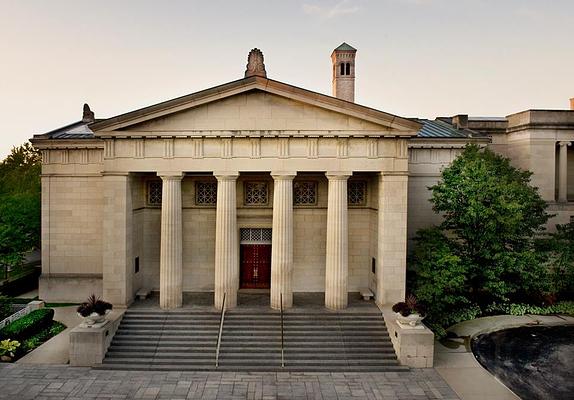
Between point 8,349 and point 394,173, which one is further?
point 394,173

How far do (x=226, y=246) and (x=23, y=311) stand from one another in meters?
11.3

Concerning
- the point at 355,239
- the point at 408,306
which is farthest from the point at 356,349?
the point at 355,239

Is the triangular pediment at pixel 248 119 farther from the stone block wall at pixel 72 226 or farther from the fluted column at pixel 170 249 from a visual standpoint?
the stone block wall at pixel 72 226

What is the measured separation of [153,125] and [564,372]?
20.9 meters

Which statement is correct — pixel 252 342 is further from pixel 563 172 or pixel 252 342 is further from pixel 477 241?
pixel 563 172

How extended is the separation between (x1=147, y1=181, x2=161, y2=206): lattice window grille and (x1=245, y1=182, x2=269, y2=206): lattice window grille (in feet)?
16.3

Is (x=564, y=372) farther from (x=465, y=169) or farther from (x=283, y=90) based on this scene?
(x=283, y=90)

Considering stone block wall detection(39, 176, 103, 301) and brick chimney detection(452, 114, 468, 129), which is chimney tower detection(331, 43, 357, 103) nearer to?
brick chimney detection(452, 114, 468, 129)

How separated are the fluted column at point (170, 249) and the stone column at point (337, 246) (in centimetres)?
747

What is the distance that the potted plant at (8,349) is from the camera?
16188 millimetres

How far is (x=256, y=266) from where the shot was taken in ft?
75.4

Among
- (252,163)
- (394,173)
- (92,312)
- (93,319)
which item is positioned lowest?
(93,319)

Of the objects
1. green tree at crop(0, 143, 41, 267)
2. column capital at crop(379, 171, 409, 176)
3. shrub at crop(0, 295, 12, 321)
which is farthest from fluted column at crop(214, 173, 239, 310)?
green tree at crop(0, 143, 41, 267)

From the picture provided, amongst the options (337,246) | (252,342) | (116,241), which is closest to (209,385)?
(252,342)
